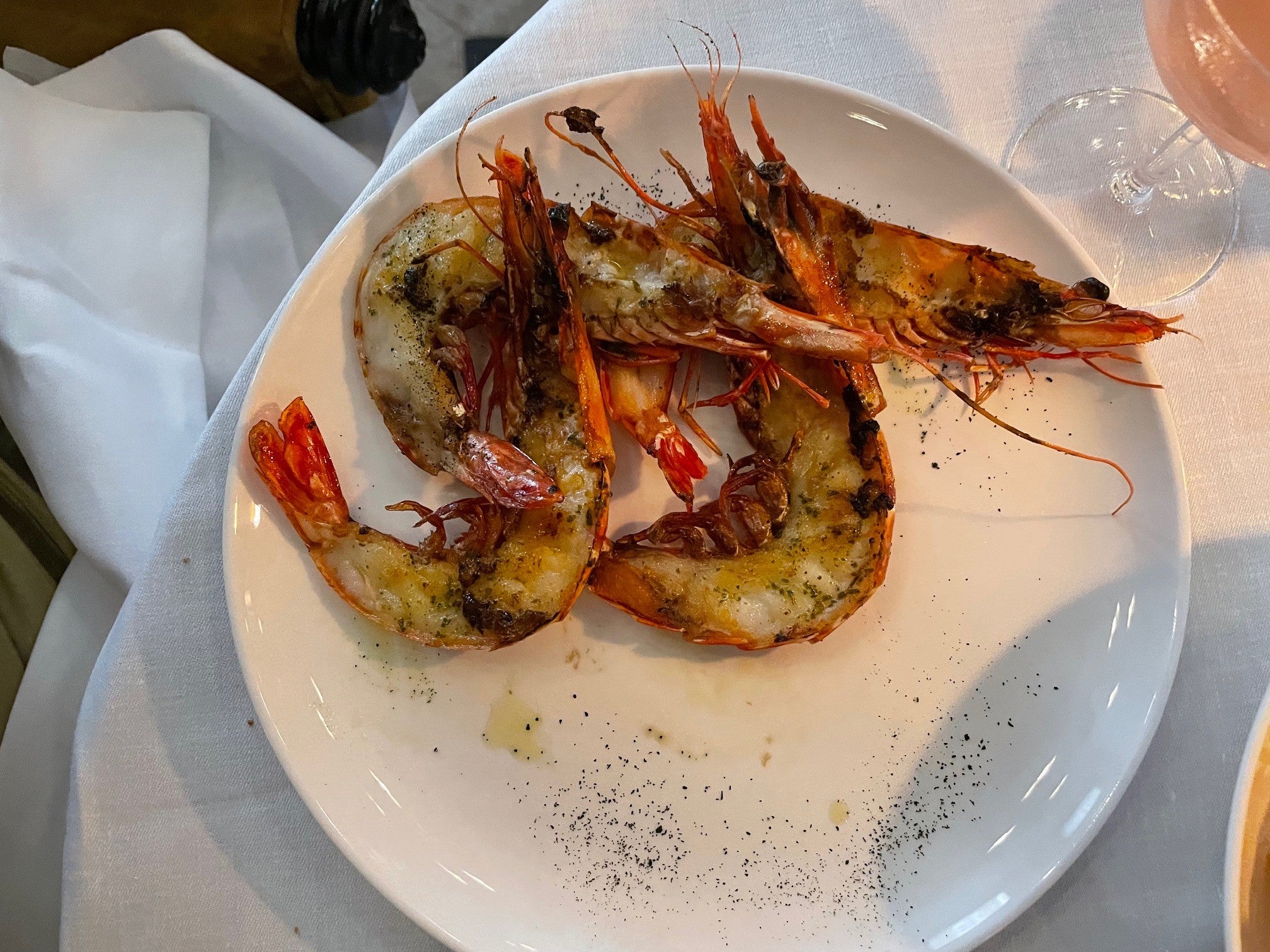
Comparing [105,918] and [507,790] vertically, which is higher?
[507,790]

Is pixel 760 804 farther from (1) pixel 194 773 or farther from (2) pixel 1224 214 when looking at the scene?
(2) pixel 1224 214

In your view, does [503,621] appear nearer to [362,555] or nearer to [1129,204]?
[362,555]

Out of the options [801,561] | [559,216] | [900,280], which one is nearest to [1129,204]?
[900,280]

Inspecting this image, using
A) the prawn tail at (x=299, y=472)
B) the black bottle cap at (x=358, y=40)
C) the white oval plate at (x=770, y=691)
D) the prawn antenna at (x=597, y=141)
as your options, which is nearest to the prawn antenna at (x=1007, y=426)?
the white oval plate at (x=770, y=691)

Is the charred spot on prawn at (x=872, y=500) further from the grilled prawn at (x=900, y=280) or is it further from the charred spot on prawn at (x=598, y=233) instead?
the charred spot on prawn at (x=598, y=233)

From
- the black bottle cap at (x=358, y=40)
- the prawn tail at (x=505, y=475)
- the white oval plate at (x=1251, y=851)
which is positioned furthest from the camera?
the black bottle cap at (x=358, y=40)

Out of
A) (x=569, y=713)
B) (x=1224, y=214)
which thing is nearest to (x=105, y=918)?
(x=569, y=713)

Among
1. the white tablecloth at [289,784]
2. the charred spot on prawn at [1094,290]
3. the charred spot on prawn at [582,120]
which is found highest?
the charred spot on prawn at [582,120]
